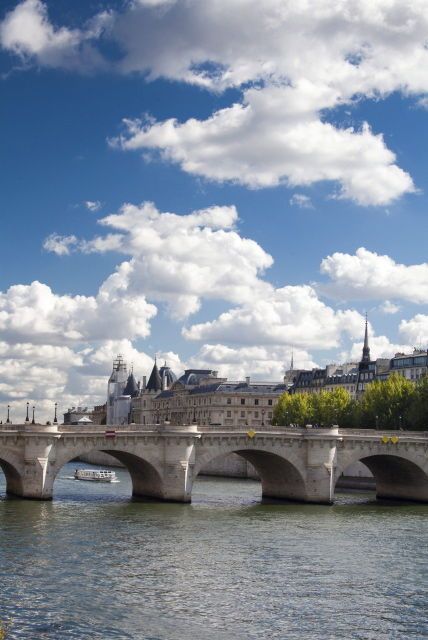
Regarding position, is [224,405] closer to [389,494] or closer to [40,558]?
[389,494]

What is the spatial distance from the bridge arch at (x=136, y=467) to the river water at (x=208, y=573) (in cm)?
329

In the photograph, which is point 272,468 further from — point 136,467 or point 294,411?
point 294,411

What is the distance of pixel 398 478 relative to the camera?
97500 millimetres

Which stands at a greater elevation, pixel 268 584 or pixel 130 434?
pixel 130 434

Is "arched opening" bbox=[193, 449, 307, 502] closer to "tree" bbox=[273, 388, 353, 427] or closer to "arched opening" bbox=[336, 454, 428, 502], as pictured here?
"arched opening" bbox=[336, 454, 428, 502]

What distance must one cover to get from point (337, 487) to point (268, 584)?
64.7 m

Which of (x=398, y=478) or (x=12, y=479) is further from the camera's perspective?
(x=398, y=478)

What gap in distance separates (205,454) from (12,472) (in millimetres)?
16429

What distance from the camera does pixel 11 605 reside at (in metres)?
40.2

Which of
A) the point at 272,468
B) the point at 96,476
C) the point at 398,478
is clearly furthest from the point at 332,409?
the point at 272,468

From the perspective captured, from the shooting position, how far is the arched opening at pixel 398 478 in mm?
93438

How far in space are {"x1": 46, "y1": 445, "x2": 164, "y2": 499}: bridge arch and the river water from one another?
130 inches

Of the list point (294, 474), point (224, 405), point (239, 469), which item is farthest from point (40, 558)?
point (224, 405)

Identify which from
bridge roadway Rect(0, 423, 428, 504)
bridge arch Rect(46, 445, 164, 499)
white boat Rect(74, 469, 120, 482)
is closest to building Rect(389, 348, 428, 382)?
white boat Rect(74, 469, 120, 482)
